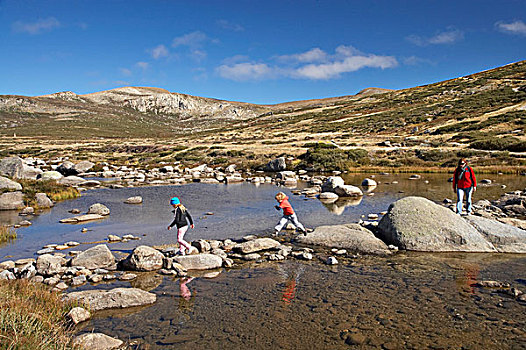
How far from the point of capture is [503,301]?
830 cm

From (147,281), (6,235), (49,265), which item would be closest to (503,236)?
(147,281)

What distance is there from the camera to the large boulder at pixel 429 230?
12336 millimetres

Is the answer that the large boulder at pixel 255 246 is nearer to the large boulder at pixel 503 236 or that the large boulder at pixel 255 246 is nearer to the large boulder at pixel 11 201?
the large boulder at pixel 503 236

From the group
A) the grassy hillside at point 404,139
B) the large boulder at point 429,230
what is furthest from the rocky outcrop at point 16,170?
the large boulder at point 429,230

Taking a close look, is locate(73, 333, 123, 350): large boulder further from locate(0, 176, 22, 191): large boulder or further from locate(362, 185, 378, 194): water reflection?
locate(362, 185, 378, 194): water reflection

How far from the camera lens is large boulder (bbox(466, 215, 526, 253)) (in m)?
12.2

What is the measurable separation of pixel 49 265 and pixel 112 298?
12.5ft

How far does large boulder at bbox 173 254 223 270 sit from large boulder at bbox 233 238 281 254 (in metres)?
1.45

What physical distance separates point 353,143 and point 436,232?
176 feet

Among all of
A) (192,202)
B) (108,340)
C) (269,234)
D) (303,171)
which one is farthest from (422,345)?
(303,171)

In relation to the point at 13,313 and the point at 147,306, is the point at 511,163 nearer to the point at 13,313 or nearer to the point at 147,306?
the point at 147,306

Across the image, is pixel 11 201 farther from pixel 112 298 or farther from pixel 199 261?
pixel 112 298

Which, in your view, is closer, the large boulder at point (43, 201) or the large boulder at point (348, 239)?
the large boulder at point (348, 239)

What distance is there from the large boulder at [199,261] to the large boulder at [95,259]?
2300 millimetres
